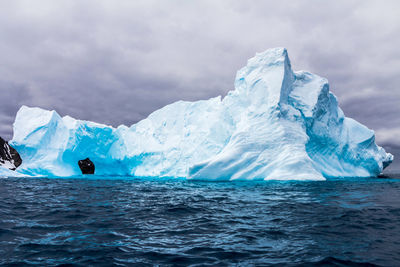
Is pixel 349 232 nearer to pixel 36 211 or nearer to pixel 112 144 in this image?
pixel 36 211

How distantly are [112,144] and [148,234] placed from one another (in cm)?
2367

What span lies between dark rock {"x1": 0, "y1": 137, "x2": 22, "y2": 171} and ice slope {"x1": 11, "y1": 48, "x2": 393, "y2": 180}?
0.57m

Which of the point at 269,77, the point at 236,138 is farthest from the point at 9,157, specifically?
the point at 269,77

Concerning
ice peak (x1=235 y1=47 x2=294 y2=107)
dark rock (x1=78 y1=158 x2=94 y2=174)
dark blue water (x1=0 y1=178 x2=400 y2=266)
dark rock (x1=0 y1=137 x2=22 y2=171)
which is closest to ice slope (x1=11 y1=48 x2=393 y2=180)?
ice peak (x1=235 y1=47 x2=294 y2=107)

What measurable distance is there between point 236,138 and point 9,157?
19352 mm

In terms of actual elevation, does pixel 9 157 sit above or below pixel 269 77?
below

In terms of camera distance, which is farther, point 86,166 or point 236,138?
point 86,166

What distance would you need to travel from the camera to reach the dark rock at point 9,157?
2143cm

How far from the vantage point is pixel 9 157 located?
22.0 meters

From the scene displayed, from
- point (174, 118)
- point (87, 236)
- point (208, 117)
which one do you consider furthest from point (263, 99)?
point (87, 236)

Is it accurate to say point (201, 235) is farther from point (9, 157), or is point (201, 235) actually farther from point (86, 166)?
point (86, 166)

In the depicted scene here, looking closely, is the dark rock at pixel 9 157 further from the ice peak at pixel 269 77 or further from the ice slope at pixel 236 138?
the ice peak at pixel 269 77

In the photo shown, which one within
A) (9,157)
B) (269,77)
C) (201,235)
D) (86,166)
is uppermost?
(269,77)

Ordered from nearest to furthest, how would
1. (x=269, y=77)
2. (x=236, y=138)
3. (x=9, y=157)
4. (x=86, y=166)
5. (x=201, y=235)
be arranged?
(x=201, y=235), (x=236, y=138), (x=269, y=77), (x=9, y=157), (x=86, y=166)
